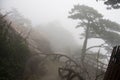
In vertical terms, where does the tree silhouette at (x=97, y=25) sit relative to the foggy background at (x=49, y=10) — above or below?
below

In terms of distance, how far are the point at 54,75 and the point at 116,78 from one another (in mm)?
7053

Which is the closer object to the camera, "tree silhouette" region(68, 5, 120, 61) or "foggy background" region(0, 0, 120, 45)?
"tree silhouette" region(68, 5, 120, 61)

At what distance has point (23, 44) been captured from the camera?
1143 cm

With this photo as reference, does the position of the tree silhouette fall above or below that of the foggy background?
below

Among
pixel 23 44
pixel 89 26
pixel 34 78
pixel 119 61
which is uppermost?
pixel 89 26

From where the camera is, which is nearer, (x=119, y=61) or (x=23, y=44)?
(x=119, y=61)

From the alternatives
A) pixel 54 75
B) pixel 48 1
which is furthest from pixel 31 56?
pixel 48 1

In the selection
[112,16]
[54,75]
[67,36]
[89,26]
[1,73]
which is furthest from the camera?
[112,16]

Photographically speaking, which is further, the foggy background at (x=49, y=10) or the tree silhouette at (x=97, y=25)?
the foggy background at (x=49, y=10)

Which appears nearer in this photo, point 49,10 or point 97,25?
point 97,25

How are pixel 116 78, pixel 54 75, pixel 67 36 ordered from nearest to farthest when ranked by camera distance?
pixel 116 78, pixel 54 75, pixel 67 36

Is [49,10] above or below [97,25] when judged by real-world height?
above

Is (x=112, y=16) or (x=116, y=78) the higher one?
(x=112, y=16)

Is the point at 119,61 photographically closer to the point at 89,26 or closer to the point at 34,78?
the point at 34,78
